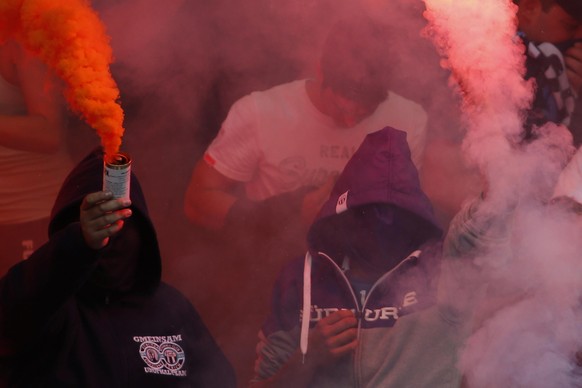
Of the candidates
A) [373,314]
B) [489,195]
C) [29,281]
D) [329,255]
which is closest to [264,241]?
[329,255]

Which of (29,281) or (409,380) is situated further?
(409,380)

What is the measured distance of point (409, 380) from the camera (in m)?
3.38

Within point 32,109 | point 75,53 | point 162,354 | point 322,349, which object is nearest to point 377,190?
point 322,349

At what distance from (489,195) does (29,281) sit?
5.67ft

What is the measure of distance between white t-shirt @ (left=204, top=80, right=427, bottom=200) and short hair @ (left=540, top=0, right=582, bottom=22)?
33.6 inches

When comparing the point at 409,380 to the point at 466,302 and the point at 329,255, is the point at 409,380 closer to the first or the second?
the point at 466,302

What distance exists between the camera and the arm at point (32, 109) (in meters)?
3.24

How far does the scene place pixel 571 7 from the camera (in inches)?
139

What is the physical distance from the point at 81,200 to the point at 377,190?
4.21 ft

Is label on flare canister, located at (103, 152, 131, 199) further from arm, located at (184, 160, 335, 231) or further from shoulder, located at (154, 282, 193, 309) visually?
arm, located at (184, 160, 335, 231)

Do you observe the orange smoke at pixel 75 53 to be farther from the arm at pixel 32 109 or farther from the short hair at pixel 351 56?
the short hair at pixel 351 56

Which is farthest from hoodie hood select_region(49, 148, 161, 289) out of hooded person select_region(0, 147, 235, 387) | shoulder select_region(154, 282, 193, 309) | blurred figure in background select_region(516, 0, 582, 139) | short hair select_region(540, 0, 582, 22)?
short hair select_region(540, 0, 582, 22)

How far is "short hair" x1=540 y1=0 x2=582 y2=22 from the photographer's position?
11.5 feet

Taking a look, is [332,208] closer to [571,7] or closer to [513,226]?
[513,226]
